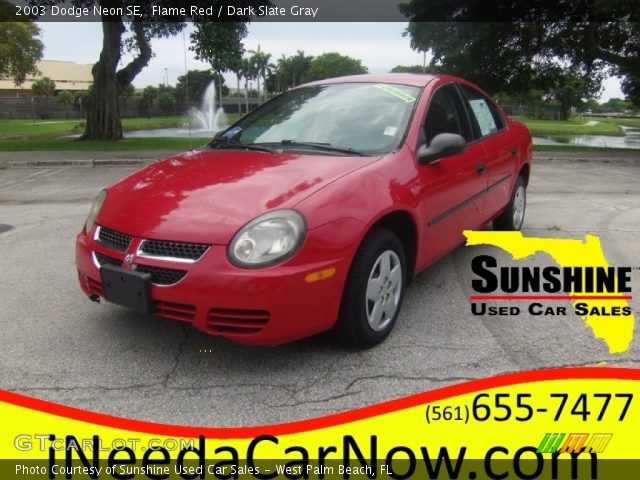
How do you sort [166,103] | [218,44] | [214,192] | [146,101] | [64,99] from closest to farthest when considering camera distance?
[214,192], [218,44], [64,99], [146,101], [166,103]

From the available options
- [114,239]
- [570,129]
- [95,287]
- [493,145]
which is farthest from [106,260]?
[570,129]

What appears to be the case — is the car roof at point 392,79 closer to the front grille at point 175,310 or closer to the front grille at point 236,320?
the front grille at point 236,320

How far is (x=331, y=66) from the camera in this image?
92.8 m

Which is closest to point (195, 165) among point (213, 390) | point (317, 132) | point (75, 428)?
point (317, 132)

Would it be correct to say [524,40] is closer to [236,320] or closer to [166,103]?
[236,320]

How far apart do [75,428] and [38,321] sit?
1460 millimetres

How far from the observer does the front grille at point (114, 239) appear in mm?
2961

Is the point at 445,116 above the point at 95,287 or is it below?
above

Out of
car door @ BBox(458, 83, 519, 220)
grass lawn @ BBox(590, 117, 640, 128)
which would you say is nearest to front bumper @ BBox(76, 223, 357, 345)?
car door @ BBox(458, 83, 519, 220)

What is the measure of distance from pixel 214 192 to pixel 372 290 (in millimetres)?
1008

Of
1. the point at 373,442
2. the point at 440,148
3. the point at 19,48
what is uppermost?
the point at 19,48

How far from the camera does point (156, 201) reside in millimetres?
3068

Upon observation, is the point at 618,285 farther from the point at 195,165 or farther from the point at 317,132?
the point at 195,165

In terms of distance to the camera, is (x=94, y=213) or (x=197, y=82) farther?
(x=197, y=82)
